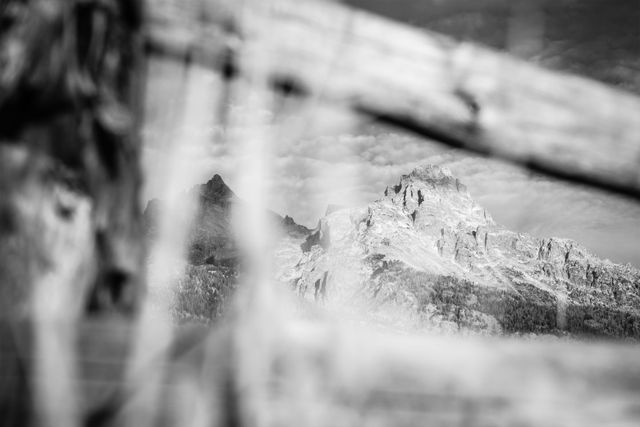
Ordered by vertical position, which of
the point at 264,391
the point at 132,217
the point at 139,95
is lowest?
the point at 264,391

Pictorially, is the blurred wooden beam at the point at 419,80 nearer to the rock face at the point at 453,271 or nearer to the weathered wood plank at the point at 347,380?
the weathered wood plank at the point at 347,380

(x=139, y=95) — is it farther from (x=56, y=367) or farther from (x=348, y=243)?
(x=348, y=243)

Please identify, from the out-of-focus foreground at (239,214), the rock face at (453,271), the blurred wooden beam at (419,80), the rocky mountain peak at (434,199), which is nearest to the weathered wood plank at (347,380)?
the out-of-focus foreground at (239,214)

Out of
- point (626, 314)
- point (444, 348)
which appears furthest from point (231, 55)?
point (626, 314)

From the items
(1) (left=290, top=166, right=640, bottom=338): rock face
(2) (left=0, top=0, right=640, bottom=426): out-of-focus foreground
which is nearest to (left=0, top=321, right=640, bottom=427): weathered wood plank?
(2) (left=0, top=0, right=640, bottom=426): out-of-focus foreground

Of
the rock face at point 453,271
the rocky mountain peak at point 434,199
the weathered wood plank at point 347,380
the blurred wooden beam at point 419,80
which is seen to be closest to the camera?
the weathered wood plank at point 347,380

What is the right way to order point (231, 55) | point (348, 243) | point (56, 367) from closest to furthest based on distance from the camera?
point (56, 367)
point (231, 55)
point (348, 243)
